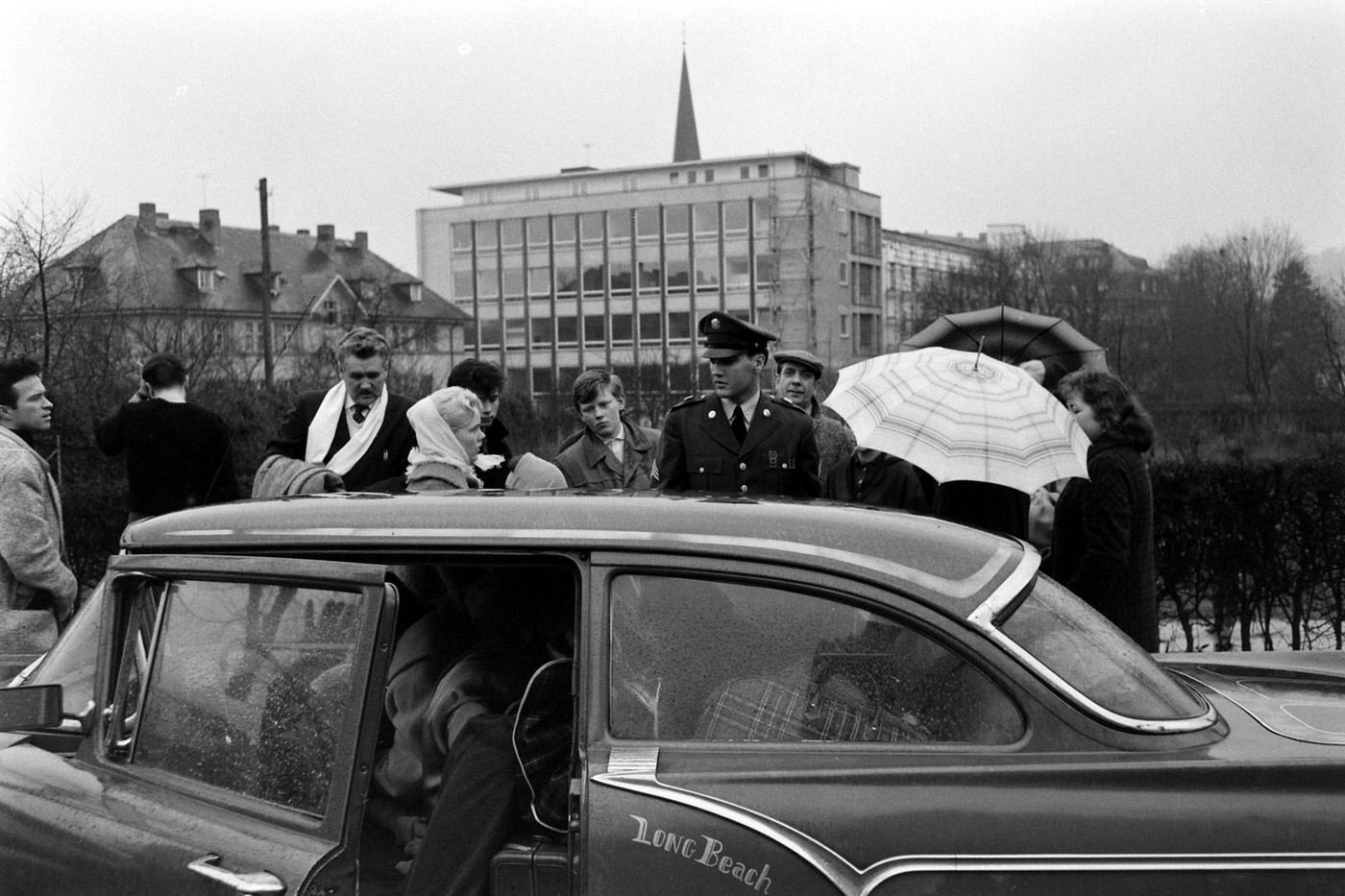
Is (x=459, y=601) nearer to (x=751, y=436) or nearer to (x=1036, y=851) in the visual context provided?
(x=1036, y=851)

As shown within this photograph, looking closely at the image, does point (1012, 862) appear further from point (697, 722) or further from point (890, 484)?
point (890, 484)

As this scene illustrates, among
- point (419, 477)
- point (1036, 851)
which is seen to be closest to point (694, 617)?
point (1036, 851)

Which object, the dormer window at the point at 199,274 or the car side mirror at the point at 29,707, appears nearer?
the car side mirror at the point at 29,707

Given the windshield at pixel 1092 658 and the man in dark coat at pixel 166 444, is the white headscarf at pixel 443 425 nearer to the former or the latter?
the windshield at pixel 1092 658

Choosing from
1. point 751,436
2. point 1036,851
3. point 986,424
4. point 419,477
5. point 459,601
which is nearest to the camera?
point 1036,851

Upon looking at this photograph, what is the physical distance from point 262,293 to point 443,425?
131ft

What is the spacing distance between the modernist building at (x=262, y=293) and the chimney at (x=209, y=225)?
51 mm

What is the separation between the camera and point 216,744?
10.4 ft

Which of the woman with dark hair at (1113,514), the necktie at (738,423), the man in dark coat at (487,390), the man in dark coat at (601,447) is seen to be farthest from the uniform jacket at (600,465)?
the woman with dark hair at (1113,514)

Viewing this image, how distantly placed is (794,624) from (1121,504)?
325 cm

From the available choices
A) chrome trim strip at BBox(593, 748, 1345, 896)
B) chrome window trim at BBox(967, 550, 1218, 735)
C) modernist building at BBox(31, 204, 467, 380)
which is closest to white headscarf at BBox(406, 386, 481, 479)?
chrome window trim at BBox(967, 550, 1218, 735)

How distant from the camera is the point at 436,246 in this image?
10656 centimetres

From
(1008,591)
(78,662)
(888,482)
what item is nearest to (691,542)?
(1008,591)

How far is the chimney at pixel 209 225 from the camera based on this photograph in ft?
240
